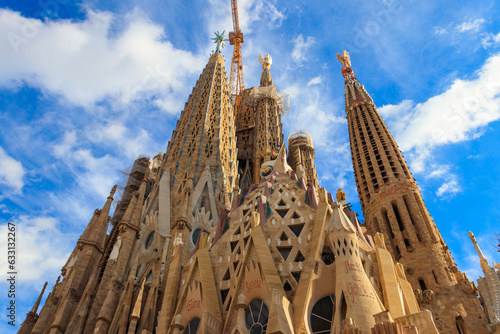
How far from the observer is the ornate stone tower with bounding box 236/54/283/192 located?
108 ft

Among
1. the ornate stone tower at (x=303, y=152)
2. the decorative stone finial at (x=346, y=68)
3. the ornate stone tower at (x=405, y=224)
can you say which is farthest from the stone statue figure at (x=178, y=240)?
the decorative stone finial at (x=346, y=68)

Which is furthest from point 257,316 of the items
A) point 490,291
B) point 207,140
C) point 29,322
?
point 490,291

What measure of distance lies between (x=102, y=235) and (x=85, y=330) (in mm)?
8296

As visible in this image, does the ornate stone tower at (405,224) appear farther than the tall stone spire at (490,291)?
Yes

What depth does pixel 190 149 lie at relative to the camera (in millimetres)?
24875

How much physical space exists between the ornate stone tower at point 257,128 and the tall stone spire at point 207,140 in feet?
15.2

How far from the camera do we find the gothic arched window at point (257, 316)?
1213cm

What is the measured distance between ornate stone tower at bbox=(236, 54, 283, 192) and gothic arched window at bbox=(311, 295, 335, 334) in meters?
17.8

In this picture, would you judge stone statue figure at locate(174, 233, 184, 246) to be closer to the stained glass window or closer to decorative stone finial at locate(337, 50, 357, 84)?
the stained glass window

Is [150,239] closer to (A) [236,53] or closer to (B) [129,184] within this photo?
(B) [129,184]

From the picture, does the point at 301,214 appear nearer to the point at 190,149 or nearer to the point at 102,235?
the point at 190,149

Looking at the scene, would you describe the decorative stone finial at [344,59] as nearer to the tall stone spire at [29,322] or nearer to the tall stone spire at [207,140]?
the tall stone spire at [207,140]

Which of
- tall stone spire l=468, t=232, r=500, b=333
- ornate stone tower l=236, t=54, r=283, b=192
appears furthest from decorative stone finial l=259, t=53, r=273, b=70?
tall stone spire l=468, t=232, r=500, b=333

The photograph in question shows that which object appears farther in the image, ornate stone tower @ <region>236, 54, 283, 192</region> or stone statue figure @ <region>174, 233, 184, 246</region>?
ornate stone tower @ <region>236, 54, 283, 192</region>
